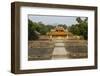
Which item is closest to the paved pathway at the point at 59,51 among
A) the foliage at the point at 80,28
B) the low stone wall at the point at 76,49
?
the low stone wall at the point at 76,49

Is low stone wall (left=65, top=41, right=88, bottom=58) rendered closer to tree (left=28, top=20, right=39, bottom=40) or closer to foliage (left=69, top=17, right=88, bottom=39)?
foliage (left=69, top=17, right=88, bottom=39)

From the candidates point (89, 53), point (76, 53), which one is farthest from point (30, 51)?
point (89, 53)

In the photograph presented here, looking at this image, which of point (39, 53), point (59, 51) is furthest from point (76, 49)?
point (39, 53)

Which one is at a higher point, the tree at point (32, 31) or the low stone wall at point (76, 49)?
the tree at point (32, 31)

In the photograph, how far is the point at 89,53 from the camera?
201cm

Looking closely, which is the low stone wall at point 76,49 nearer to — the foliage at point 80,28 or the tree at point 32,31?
the foliage at point 80,28

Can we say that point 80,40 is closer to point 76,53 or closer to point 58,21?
point 76,53

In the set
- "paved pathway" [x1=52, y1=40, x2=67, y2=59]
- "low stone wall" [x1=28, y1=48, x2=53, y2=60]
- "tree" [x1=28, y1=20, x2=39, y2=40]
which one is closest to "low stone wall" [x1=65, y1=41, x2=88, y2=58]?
"paved pathway" [x1=52, y1=40, x2=67, y2=59]

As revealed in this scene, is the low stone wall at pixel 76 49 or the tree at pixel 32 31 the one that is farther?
the low stone wall at pixel 76 49

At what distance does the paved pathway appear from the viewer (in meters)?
1.88

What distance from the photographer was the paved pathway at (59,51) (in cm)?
188

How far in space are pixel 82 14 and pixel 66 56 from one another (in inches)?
14.4

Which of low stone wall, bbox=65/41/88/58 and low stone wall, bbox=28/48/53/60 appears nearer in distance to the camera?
low stone wall, bbox=28/48/53/60

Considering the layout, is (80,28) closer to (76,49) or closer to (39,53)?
(76,49)
